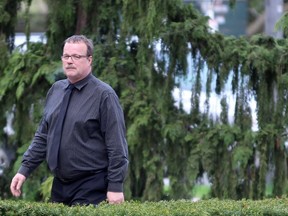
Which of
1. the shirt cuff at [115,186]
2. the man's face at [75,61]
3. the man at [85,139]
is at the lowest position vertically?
the shirt cuff at [115,186]

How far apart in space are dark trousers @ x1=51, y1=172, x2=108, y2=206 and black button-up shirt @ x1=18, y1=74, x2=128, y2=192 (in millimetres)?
57

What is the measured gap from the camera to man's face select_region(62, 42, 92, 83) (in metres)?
6.19

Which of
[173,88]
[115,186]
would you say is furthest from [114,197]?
[173,88]

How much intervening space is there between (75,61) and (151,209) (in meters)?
1.22

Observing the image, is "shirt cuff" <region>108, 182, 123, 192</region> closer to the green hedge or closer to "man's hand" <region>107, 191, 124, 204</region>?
"man's hand" <region>107, 191, 124, 204</region>

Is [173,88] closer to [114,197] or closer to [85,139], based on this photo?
[85,139]

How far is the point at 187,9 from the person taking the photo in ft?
30.9

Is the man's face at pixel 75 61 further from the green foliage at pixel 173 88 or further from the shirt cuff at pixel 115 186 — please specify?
the green foliage at pixel 173 88

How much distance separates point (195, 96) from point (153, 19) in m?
1.04

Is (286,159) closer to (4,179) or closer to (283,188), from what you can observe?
(283,188)

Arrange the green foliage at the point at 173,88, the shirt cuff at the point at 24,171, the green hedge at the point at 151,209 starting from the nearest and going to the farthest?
the green hedge at the point at 151,209, the shirt cuff at the point at 24,171, the green foliage at the point at 173,88

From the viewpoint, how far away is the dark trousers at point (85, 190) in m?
6.17

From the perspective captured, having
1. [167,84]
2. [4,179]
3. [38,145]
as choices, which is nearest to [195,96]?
[167,84]

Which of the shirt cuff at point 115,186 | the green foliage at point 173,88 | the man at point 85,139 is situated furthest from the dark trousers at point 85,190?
the green foliage at point 173,88
